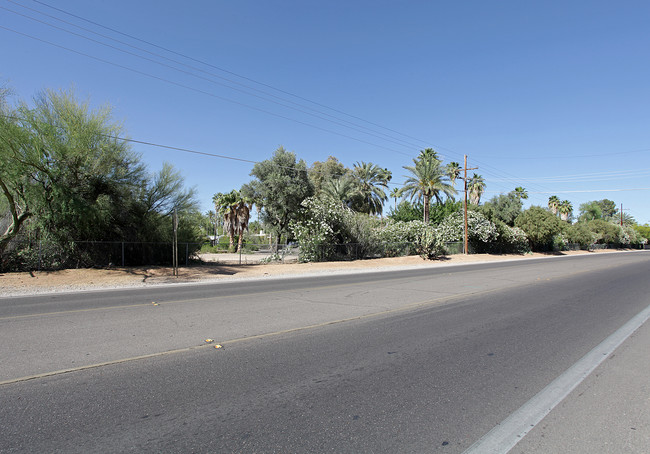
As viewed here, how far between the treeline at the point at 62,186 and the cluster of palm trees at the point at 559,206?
8602 centimetres

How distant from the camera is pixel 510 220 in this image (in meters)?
60.4

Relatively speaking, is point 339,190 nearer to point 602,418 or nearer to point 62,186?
point 62,186

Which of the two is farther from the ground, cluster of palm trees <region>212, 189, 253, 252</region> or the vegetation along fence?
cluster of palm trees <region>212, 189, 253, 252</region>

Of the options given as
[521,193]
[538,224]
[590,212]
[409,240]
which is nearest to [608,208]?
[590,212]

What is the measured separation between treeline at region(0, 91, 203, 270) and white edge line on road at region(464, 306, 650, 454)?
19.1m

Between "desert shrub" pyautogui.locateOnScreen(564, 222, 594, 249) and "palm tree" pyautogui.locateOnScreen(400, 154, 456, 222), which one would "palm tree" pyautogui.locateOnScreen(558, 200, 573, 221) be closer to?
"desert shrub" pyautogui.locateOnScreen(564, 222, 594, 249)

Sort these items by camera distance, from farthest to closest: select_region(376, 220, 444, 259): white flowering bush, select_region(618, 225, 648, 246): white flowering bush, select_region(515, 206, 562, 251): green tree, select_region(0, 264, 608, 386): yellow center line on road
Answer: select_region(618, 225, 648, 246): white flowering bush < select_region(515, 206, 562, 251): green tree < select_region(376, 220, 444, 259): white flowering bush < select_region(0, 264, 608, 386): yellow center line on road

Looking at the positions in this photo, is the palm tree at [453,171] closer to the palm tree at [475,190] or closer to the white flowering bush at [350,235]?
the palm tree at [475,190]

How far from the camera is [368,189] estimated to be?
54.0m

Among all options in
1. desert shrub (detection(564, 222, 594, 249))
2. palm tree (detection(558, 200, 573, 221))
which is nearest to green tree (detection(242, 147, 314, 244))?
desert shrub (detection(564, 222, 594, 249))

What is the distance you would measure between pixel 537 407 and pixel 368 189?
5064 centimetres

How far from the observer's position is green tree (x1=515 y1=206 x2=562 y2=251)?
48531mm

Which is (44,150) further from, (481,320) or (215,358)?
(481,320)

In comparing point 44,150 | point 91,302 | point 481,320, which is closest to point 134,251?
point 44,150
